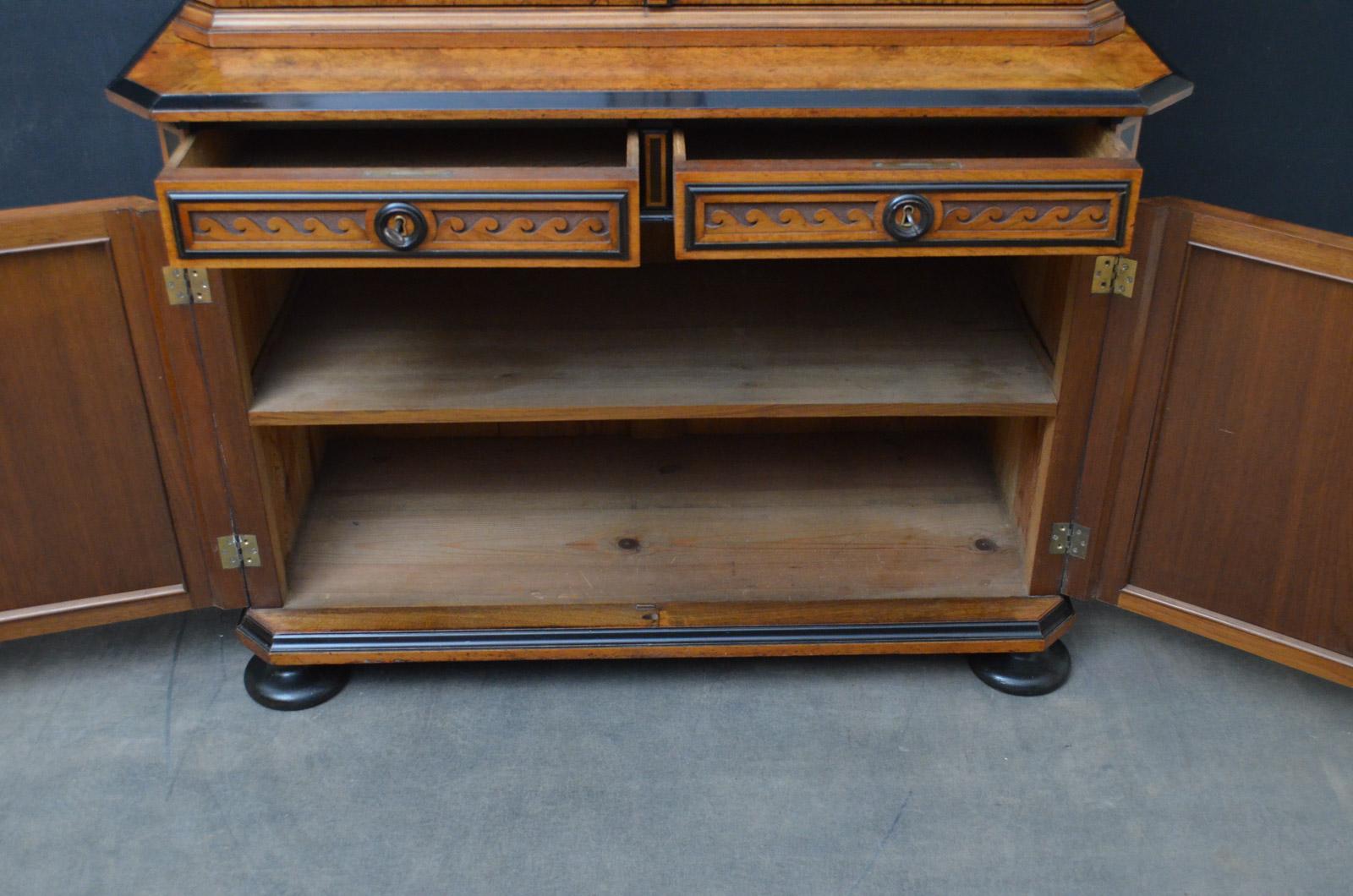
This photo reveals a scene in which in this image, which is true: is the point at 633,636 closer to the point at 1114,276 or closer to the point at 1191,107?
the point at 1114,276

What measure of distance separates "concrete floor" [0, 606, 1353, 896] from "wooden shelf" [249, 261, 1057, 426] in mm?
458

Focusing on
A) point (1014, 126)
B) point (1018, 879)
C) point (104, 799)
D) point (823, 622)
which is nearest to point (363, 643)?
point (104, 799)

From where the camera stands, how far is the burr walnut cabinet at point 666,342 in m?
1.42

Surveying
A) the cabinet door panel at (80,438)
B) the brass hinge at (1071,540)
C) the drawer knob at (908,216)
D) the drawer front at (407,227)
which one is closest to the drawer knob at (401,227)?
the drawer front at (407,227)

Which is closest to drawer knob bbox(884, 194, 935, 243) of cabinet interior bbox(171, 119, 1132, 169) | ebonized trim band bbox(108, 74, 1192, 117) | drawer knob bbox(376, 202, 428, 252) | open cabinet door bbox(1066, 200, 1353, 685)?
ebonized trim band bbox(108, 74, 1192, 117)

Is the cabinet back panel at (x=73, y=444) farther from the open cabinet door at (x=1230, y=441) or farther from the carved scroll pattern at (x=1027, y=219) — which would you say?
the open cabinet door at (x=1230, y=441)

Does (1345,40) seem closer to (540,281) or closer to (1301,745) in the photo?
(1301,745)

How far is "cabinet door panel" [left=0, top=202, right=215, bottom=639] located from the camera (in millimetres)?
1556

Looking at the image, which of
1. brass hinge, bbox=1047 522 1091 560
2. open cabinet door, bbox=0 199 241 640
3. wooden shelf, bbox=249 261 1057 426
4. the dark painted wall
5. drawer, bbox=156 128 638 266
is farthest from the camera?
the dark painted wall

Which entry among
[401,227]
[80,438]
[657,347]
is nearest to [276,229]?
[401,227]

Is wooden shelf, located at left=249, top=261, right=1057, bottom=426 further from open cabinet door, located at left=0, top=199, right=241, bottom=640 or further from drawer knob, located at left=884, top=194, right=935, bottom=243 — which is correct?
drawer knob, located at left=884, top=194, right=935, bottom=243

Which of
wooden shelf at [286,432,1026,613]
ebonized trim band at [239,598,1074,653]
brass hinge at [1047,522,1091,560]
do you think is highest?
brass hinge at [1047,522,1091,560]

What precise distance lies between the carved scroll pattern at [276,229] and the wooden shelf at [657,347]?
0.32 meters

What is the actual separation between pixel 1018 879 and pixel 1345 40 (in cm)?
156
